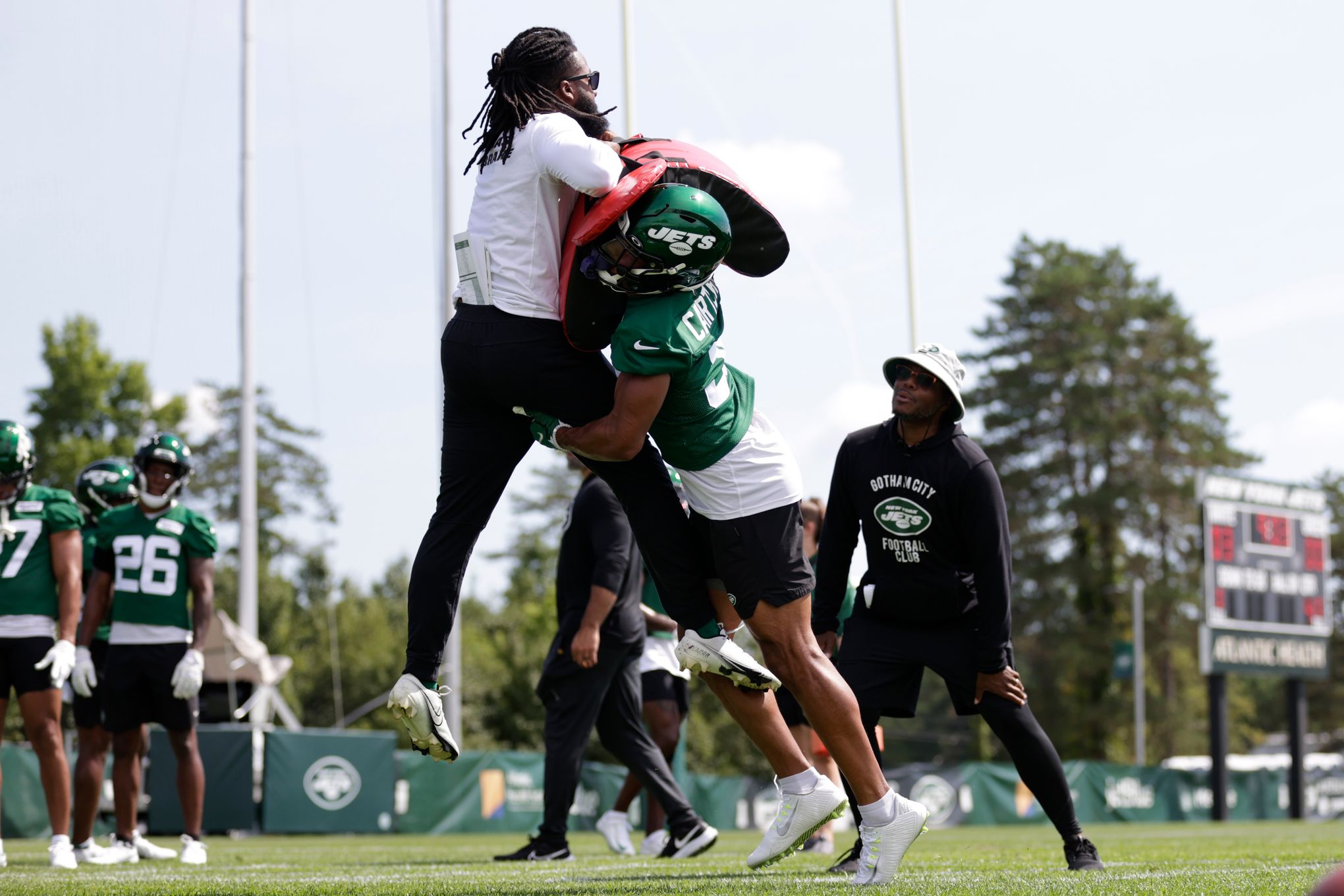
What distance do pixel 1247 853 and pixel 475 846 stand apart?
22.3 feet

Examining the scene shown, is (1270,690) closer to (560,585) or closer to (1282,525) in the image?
(1282,525)

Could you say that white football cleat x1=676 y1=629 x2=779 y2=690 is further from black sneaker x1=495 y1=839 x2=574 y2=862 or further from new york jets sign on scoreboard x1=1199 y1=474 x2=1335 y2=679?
new york jets sign on scoreboard x1=1199 y1=474 x2=1335 y2=679

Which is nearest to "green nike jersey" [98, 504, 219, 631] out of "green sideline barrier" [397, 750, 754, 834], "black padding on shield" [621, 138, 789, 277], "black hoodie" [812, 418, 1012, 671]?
"black hoodie" [812, 418, 1012, 671]

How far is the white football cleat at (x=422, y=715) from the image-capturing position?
4637mm

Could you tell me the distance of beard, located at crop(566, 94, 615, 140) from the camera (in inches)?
191

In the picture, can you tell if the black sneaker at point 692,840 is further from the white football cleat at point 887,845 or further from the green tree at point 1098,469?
the green tree at point 1098,469

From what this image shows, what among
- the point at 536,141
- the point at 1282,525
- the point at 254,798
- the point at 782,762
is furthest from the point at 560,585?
the point at 1282,525

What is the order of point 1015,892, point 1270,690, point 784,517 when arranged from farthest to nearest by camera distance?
point 1270,690 < point 784,517 < point 1015,892

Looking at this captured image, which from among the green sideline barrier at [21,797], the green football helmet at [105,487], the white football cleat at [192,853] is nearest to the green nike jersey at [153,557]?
the white football cleat at [192,853]

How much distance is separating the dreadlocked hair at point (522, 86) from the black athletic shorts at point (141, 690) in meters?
5.07

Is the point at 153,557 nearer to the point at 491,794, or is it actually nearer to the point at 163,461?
the point at 163,461

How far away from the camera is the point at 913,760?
67125 millimetres

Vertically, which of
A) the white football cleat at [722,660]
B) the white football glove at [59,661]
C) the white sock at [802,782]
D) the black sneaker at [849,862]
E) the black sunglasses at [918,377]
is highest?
the black sunglasses at [918,377]

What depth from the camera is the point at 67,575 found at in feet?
26.8
